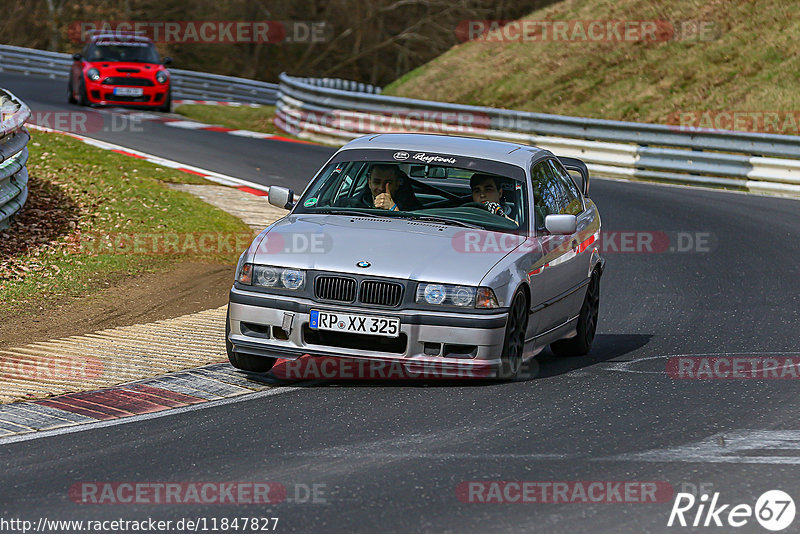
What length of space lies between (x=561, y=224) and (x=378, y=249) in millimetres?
1406

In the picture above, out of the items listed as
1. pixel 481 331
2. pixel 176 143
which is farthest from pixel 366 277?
pixel 176 143

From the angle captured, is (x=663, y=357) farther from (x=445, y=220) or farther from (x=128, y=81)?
(x=128, y=81)

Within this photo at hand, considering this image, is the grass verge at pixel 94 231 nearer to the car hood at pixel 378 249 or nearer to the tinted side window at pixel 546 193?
the car hood at pixel 378 249

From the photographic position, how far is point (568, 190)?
1011cm

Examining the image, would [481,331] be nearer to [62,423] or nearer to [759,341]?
[62,423]

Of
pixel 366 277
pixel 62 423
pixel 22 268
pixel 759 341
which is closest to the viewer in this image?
pixel 62 423

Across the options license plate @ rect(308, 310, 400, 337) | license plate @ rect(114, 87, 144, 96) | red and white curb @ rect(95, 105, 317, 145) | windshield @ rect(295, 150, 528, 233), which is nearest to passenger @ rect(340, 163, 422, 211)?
windshield @ rect(295, 150, 528, 233)

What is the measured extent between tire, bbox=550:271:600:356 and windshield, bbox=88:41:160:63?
21.0 meters

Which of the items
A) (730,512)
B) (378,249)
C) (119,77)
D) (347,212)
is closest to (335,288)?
(378,249)

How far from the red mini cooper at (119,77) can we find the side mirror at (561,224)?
836 inches

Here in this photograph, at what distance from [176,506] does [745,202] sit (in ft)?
50.8

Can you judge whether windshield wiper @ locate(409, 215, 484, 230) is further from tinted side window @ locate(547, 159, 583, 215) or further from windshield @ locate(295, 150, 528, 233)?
tinted side window @ locate(547, 159, 583, 215)

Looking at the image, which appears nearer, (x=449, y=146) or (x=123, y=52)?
(x=449, y=146)

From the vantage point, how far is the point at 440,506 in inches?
219
